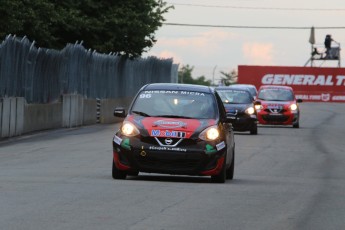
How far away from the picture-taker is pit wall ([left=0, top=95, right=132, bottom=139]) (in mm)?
31219

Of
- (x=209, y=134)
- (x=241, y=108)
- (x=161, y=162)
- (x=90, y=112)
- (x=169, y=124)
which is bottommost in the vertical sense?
(x=90, y=112)

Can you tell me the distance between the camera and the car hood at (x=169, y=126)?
16.9 meters

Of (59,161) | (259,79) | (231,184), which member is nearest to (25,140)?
(59,161)

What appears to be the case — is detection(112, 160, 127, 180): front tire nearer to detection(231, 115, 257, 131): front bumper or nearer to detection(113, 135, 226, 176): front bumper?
detection(113, 135, 226, 176): front bumper

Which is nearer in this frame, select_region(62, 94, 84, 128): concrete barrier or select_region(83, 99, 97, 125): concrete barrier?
select_region(62, 94, 84, 128): concrete barrier

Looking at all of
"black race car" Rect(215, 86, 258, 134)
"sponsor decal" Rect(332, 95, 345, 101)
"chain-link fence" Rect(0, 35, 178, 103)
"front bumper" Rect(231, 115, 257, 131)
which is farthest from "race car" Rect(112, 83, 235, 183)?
"sponsor decal" Rect(332, 95, 345, 101)

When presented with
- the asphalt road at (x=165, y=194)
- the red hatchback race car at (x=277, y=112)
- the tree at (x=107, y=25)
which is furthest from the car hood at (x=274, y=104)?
the asphalt road at (x=165, y=194)

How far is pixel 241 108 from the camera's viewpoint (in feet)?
120

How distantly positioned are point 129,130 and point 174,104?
111 centimetres

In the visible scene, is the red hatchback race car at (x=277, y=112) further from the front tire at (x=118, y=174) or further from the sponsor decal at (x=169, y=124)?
the sponsor decal at (x=169, y=124)

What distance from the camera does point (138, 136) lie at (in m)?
16.9

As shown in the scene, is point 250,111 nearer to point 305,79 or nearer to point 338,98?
point 305,79

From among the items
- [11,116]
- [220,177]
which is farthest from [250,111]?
[220,177]

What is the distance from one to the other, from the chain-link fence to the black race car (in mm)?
5501
